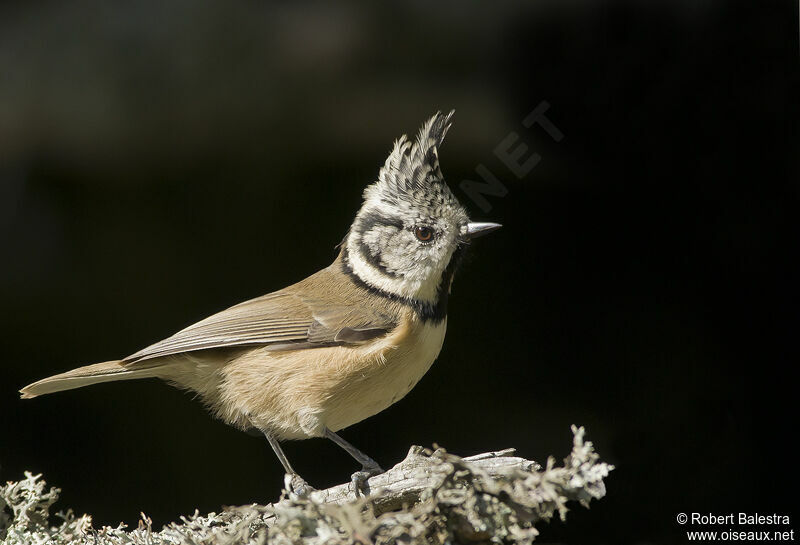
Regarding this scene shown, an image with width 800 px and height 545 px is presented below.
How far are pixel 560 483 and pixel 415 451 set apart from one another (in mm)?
504

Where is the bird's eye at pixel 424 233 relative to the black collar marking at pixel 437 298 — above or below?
above

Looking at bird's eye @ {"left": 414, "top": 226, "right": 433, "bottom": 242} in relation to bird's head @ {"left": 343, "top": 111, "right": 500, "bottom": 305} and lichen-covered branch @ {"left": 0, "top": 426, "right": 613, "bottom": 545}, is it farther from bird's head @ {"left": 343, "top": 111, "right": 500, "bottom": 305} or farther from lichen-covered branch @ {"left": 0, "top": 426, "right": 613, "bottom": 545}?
lichen-covered branch @ {"left": 0, "top": 426, "right": 613, "bottom": 545}

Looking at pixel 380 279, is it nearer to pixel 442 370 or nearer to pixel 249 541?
pixel 249 541

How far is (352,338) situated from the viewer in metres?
2.49

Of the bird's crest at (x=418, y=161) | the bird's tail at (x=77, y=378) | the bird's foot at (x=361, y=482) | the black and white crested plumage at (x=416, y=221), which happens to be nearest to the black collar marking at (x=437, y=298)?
the black and white crested plumage at (x=416, y=221)

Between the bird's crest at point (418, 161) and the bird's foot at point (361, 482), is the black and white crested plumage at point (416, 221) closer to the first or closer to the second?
the bird's crest at point (418, 161)

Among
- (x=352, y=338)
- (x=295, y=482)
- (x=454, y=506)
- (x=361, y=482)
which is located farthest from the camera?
(x=352, y=338)

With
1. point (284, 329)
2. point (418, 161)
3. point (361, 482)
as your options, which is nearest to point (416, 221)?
point (418, 161)

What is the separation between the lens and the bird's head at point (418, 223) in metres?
2.45

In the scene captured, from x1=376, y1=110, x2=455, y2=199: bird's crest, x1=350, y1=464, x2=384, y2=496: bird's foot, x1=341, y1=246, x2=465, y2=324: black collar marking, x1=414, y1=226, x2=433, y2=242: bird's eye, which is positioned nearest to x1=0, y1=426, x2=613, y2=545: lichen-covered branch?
x1=350, y1=464, x2=384, y2=496: bird's foot

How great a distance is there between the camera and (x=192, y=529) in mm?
2275


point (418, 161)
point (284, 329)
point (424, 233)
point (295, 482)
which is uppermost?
point (418, 161)

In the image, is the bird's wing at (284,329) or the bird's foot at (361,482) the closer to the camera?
the bird's foot at (361,482)

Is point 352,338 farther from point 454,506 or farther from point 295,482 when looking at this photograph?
point 454,506
